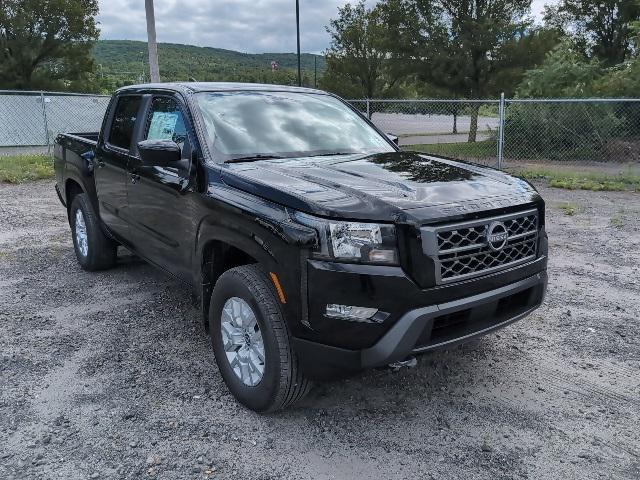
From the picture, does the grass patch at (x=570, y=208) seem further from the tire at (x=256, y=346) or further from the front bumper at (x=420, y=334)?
the tire at (x=256, y=346)

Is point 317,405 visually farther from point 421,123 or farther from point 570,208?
point 421,123

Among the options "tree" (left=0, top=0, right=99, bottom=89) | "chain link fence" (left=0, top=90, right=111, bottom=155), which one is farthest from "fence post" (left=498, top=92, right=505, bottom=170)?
"tree" (left=0, top=0, right=99, bottom=89)

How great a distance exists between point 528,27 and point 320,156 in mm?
15745

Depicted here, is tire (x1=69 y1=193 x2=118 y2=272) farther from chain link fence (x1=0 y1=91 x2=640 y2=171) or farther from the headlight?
chain link fence (x1=0 y1=91 x2=640 y2=171)

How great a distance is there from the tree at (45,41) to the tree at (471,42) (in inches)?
684

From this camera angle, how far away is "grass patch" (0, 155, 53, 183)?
12.4 meters

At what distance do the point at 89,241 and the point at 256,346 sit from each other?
324 centimetres

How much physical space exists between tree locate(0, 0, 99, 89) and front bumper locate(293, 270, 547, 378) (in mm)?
28842

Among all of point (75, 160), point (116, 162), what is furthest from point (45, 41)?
point (116, 162)

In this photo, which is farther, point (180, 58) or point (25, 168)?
point (180, 58)

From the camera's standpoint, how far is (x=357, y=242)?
272cm

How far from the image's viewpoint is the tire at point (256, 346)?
2.92 m

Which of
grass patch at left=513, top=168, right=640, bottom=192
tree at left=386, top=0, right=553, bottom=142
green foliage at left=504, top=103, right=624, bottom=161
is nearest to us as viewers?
grass patch at left=513, top=168, right=640, bottom=192

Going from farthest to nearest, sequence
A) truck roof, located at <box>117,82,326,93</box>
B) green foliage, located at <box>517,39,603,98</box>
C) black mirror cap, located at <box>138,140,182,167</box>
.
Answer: green foliage, located at <box>517,39,603,98</box>
truck roof, located at <box>117,82,326,93</box>
black mirror cap, located at <box>138,140,182,167</box>
